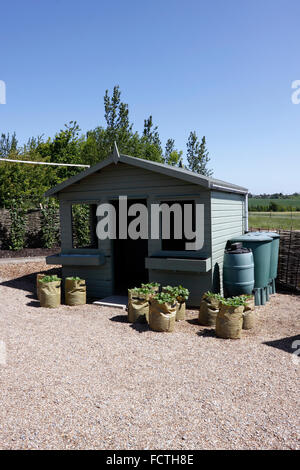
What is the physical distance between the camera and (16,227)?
14898 millimetres

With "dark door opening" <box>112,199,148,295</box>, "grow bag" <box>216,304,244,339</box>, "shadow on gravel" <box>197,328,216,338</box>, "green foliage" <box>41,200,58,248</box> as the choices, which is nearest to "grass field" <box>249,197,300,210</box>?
"green foliage" <box>41,200,58,248</box>

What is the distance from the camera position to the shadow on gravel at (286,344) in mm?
5293

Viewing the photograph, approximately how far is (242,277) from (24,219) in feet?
36.2

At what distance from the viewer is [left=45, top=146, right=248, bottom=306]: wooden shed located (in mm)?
7332

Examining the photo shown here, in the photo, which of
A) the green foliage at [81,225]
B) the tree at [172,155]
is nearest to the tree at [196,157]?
the tree at [172,155]

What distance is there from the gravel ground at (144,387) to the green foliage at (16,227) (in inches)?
348

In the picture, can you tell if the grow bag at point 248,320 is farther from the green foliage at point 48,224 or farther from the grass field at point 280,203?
the grass field at point 280,203

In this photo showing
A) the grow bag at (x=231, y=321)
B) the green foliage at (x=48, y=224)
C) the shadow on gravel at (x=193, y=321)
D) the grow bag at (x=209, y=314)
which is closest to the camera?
the grow bag at (x=231, y=321)

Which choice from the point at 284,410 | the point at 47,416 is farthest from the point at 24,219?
the point at 284,410

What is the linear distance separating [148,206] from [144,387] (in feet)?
14.7

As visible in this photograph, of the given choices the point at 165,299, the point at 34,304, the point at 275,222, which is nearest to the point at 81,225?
the point at 34,304

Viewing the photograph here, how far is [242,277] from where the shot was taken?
714 cm

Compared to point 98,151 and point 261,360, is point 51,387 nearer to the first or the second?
point 261,360

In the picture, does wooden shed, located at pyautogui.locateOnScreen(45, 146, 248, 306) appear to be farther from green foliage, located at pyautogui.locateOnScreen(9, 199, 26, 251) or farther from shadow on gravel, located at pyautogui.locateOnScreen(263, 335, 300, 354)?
green foliage, located at pyautogui.locateOnScreen(9, 199, 26, 251)
